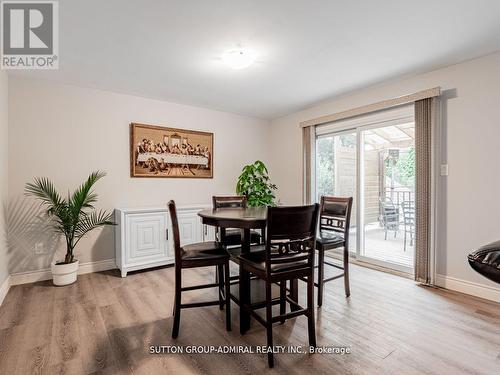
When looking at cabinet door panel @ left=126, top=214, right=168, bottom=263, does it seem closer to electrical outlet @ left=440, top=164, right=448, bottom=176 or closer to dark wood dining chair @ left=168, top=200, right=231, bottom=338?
dark wood dining chair @ left=168, top=200, right=231, bottom=338

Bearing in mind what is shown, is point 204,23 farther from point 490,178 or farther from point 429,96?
point 490,178

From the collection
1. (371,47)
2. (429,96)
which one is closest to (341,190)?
(429,96)

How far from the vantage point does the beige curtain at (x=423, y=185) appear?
9.47ft

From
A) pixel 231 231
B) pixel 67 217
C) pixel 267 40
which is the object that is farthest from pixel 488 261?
pixel 67 217

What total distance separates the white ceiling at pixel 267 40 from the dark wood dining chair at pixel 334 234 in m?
1.49

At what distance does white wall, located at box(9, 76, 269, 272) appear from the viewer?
3.00 m

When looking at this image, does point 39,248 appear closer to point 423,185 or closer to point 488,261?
point 488,261

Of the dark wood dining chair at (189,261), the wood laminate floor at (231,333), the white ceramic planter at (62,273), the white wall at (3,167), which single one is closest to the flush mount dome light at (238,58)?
the dark wood dining chair at (189,261)

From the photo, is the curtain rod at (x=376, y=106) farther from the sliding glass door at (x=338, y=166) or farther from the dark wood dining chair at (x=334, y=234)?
the dark wood dining chair at (x=334, y=234)

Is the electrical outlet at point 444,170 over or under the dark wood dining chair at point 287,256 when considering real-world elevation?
over

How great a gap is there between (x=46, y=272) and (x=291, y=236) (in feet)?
10.2

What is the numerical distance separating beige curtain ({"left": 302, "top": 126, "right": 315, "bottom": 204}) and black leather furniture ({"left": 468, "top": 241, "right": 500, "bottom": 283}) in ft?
11.1

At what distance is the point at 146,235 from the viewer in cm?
338

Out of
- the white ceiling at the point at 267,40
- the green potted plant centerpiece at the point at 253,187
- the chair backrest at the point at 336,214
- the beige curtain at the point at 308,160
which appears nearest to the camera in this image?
the white ceiling at the point at 267,40
